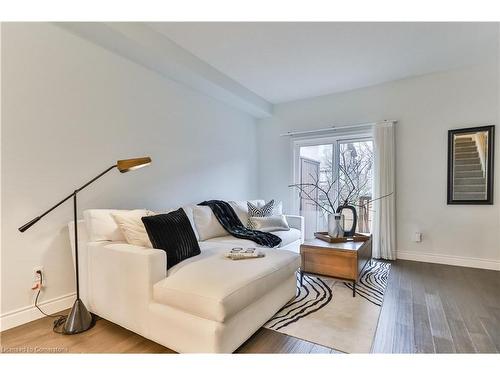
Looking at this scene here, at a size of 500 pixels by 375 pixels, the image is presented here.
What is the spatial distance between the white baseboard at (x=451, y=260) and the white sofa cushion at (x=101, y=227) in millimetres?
3694

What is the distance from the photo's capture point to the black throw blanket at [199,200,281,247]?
3037mm

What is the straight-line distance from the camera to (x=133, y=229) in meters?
2.05

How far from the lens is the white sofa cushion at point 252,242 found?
2.87 metres

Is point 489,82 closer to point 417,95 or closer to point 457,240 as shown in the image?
point 417,95

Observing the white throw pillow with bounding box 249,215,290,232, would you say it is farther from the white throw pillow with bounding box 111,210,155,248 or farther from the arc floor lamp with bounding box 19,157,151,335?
the arc floor lamp with bounding box 19,157,151,335

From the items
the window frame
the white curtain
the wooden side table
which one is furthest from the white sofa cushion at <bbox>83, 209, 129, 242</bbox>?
the white curtain

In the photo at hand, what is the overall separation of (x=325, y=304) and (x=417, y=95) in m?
3.16

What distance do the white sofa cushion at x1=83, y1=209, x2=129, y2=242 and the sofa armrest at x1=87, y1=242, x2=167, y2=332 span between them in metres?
0.07

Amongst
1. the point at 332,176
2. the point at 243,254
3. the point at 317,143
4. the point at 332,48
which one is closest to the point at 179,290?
the point at 243,254

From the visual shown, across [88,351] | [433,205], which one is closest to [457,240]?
[433,205]

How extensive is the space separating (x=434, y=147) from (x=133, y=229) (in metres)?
3.85

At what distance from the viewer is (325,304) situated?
7.66 feet

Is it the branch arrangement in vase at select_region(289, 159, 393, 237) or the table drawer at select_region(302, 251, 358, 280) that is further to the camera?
the branch arrangement in vase at select_region(289, 159, 393, 237)

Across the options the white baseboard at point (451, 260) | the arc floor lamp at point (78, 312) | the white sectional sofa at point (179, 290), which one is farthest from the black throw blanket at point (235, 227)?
the white baseboard at point (451, 260)
